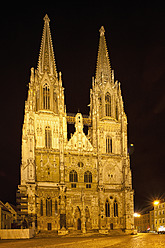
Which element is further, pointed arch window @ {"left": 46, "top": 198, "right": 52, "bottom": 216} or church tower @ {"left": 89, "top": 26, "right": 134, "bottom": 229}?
church tower @ {"left": 89, "top": 26, "right": 134, "bottom": 229}

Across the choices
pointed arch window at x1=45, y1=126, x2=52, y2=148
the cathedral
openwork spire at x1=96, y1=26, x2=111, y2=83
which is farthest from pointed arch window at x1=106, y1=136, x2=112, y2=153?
openwork spire at x1=96, y1=26, x2=111, y2=83

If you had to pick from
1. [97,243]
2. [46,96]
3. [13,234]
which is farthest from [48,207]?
[97,243]

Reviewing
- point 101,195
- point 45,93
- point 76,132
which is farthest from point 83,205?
point 45,93

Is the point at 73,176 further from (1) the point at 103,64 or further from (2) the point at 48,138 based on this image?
(1) the point at 103,64

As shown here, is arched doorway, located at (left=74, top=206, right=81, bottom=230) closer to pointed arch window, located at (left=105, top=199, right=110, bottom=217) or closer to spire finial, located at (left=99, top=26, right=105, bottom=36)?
pointed arch window, located at (left=105, top=199, right=110, bottom=217)

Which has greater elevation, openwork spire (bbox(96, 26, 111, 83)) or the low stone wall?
openwork spire (bbox(96, 26, 111, 83))

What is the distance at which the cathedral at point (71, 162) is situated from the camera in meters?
70.1

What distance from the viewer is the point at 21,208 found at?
6706 cm

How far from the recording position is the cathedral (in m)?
70.1

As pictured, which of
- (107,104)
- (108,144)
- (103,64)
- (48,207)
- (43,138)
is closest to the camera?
(48,207)

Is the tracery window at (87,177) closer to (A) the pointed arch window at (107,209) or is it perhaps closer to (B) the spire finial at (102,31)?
(A) the pointed arch window at (107,209)

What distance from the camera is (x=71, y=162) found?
74.6 metres

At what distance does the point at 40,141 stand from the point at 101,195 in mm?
16189

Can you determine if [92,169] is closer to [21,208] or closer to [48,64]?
[21,208]
